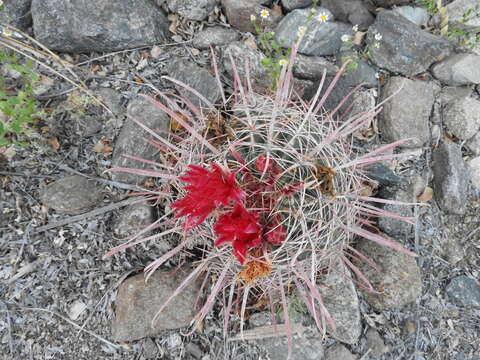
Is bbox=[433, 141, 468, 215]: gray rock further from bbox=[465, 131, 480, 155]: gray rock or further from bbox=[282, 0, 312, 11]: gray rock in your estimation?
bbox=[282, 0, 312, 11]: gray rock

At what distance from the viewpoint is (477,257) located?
1.85m

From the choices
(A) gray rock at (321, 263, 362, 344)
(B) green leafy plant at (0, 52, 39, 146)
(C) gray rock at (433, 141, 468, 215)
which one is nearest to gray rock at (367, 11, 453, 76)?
(C) gray rock at (433, 141, 468, 215)

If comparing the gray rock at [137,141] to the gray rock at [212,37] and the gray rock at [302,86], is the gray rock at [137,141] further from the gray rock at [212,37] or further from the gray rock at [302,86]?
the gray rock at [302,86]

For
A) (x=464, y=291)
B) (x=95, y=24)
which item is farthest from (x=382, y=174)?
(x=95, y=24)

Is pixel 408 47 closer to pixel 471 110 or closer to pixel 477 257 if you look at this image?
pixel 471 110

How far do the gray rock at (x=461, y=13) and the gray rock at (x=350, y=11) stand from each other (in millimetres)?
499

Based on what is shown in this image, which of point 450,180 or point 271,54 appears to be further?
point 271,54

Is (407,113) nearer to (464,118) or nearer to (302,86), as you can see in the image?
(464,118)

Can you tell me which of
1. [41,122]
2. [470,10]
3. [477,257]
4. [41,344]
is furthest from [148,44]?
[477,257]

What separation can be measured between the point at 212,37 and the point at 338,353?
1.74 metres

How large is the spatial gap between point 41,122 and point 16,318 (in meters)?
0.94

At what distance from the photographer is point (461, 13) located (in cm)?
213

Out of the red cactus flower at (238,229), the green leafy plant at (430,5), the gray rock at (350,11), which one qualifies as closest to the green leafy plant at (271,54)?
the gray rock at (350,11)

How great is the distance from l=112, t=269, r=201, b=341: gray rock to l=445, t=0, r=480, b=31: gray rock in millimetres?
2164
